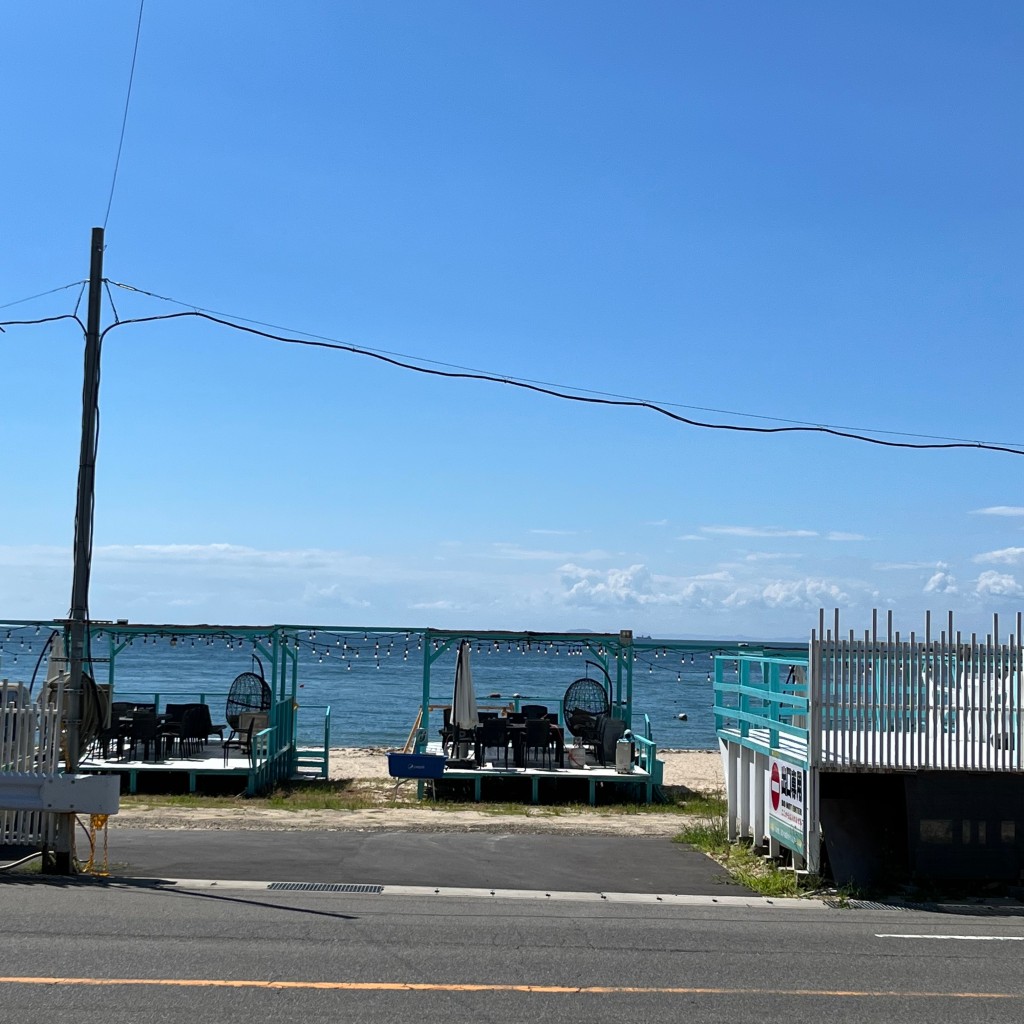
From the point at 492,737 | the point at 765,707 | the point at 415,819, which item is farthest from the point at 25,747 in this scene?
the point at 492,737

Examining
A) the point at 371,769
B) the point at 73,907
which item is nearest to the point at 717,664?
the point at 73,907

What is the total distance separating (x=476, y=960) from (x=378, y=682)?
72746 millimetres

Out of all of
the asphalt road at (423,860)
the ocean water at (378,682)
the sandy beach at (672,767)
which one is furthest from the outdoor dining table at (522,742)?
the asphalt road at (423,860)

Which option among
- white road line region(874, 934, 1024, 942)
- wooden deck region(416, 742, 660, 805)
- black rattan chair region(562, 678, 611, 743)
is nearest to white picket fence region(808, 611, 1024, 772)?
white road line region(874, 934, 1024, 942)

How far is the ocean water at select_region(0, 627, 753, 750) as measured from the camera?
44.5 meters

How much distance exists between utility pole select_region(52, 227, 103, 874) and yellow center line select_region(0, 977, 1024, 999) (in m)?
4.24

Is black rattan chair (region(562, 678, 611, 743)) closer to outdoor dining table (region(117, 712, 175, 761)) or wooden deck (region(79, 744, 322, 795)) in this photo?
wooden deck (region(79, 744, 322, 795))

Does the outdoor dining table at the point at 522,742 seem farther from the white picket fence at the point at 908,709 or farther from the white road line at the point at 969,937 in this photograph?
the white road line at the point at 969,937

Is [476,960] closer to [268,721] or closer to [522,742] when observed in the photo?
[522,742]

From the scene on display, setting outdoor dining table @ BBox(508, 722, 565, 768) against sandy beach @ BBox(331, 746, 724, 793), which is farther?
sandy beach @ BBox(331, 746, 724, 793)

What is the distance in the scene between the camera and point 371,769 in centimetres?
2716

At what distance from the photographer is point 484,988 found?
6.68 m

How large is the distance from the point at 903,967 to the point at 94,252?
9.34 metres

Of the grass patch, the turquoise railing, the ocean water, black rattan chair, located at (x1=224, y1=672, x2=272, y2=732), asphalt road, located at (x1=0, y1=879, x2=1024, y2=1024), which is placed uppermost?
the turquoise railing
